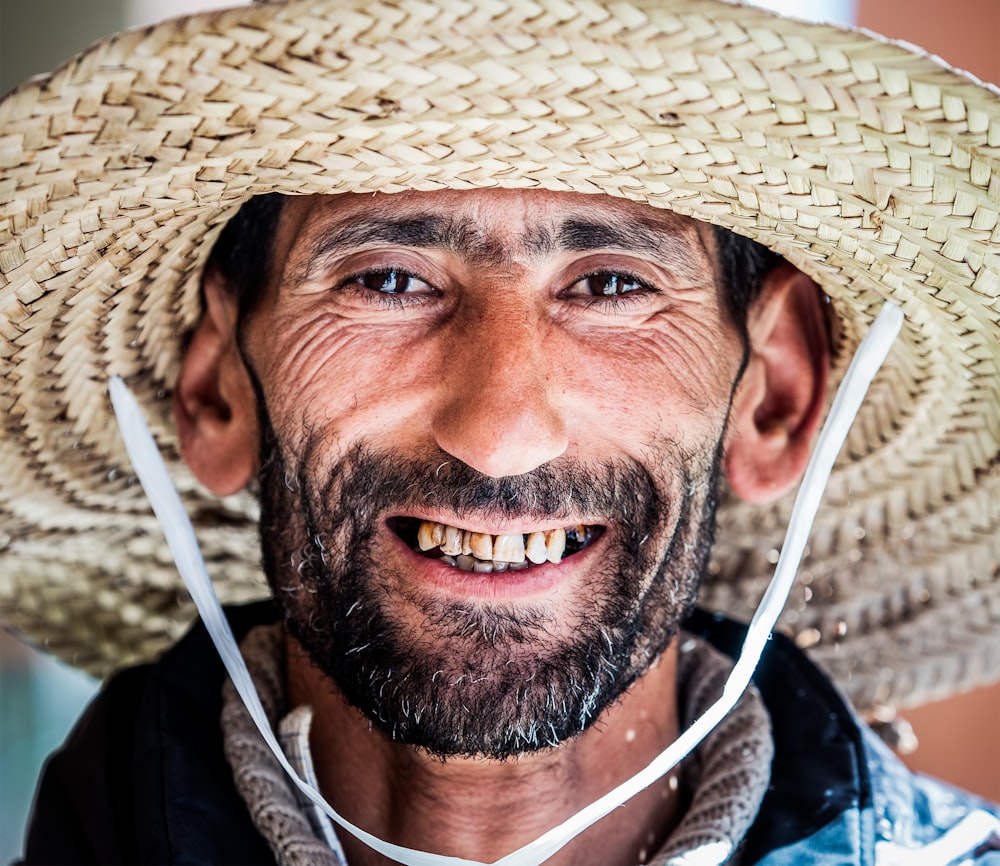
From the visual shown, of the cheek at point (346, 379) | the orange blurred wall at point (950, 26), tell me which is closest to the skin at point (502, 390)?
the cheek at point (346, 379)

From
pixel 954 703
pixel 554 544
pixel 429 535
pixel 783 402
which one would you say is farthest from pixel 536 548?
pixel 954 703

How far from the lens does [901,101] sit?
1090 millimetres

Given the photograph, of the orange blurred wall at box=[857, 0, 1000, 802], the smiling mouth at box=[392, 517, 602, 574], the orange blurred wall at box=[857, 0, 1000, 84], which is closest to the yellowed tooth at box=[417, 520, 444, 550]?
the smiling mouth at box=[392, 517, 602, 574]

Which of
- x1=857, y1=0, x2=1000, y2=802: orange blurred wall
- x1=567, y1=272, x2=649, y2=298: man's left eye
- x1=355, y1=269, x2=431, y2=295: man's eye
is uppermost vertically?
x1=567, y1=272, x2=649, y2=298: man's left eye

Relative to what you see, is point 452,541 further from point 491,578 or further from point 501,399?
point 501,399

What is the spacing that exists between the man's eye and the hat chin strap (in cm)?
36

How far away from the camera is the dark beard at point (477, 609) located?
139cm

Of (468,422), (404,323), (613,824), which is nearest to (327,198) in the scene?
(404,323)

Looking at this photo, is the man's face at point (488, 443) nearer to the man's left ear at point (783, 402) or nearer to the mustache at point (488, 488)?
the mustache at point (488, 488)

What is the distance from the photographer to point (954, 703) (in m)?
2.99

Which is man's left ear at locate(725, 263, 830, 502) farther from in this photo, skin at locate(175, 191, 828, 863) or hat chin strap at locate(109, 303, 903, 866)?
hat chin strap at locate(109, 303, 903, 866)

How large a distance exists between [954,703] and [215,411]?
6.93 feet

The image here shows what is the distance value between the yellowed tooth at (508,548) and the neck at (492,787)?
11.1 inches

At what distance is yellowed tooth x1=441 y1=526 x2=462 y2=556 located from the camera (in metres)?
1.41
